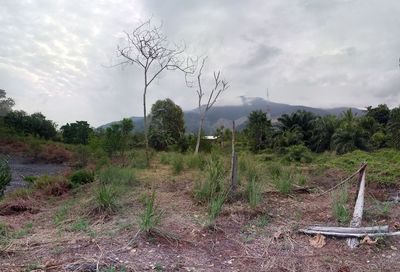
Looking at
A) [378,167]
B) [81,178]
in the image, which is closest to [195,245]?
[81,178]

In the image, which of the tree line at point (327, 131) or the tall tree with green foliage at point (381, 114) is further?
the tall tree with green foliage at point (381, 114)

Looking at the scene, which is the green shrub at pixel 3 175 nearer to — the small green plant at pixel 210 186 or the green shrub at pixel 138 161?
the small green plant at pixel 210 186

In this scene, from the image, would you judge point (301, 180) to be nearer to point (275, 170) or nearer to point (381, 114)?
point (275, 170)

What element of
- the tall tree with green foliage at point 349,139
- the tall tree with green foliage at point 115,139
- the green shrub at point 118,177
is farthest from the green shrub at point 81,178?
the tall tree with green foliage at point 349,139

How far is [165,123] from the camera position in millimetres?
19109

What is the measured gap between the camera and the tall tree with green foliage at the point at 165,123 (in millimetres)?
17797

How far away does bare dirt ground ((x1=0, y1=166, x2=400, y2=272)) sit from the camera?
312 centimetres

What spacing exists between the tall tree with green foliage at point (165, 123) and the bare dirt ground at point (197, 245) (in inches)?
510

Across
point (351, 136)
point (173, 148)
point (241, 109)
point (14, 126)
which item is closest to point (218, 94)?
point (173, 148)

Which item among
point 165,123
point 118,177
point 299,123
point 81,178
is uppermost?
point 165,123

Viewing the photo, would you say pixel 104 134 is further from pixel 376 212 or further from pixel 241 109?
pixel 241 109

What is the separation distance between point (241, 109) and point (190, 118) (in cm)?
306

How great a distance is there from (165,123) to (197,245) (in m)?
15.7

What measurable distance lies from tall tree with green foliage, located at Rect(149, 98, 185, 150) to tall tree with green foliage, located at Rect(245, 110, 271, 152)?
378 cm
